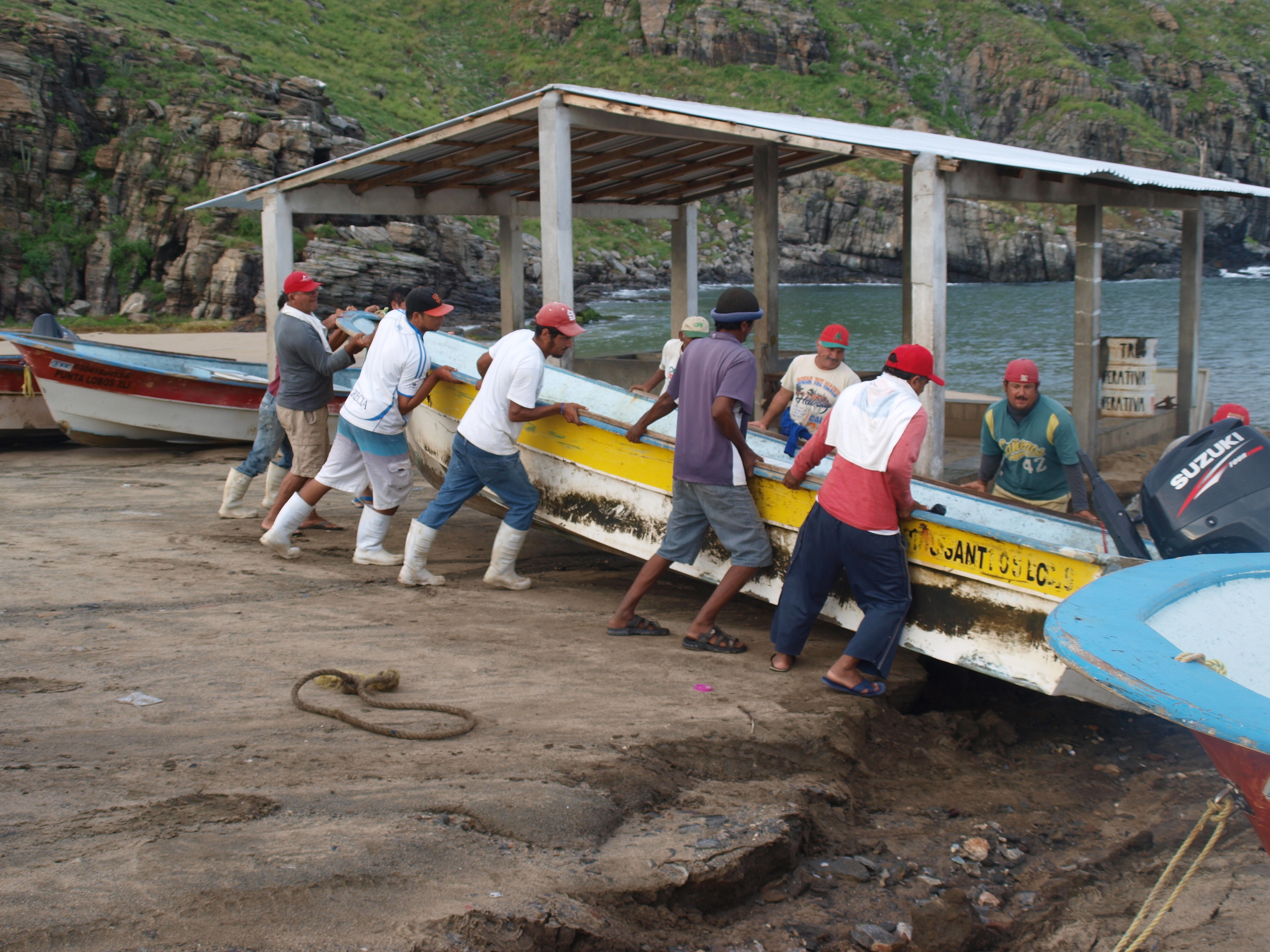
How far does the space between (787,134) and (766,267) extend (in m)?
4.21

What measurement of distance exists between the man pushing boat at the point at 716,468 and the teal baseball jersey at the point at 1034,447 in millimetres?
1622

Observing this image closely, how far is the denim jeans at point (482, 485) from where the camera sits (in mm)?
5809

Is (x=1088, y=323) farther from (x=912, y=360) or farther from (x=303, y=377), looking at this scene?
(x=303, y=377)

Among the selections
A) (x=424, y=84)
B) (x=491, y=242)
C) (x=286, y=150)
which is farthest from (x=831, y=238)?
(x=286, y=150)

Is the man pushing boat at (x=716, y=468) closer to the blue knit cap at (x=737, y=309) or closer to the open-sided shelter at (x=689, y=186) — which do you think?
the blue knit cap at (x=737, y=309)

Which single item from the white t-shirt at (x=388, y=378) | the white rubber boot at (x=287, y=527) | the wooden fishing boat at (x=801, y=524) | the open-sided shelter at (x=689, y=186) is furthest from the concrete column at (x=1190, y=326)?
the white rubber boot at (x=287, y=527)

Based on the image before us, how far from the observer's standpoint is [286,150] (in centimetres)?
3238

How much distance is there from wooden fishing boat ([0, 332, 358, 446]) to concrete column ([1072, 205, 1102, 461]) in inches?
302

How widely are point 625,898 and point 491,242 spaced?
128 ft

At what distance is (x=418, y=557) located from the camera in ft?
19.9

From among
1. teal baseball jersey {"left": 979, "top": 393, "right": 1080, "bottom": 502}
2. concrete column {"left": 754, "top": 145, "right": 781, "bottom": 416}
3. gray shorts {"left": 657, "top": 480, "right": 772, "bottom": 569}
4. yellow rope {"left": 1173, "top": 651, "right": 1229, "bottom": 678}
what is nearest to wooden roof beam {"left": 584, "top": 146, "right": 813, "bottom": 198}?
concrete column {"left": 754, "top": 145, "right": 781, "bottom": 416}

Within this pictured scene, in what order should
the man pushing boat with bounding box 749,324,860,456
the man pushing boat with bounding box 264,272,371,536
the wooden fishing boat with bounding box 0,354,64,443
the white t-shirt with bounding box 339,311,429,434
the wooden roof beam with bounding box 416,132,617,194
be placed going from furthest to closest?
the wooden fishing boat with bounding box 0,354,64,443 < the wooden roof beam with bounding box 416,132,617,194 < the man pushing boat with bounding box 264,272,371,536 < the man pushing boat with bounding box 749,324,860,456 < the white t-shirt with bounding box 339,311,429,434

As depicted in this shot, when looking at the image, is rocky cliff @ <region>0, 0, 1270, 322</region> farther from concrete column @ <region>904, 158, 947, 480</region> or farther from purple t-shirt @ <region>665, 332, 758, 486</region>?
purple t-shirt @ <region>665, 332, 758, 486</region>

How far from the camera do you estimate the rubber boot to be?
652cm
